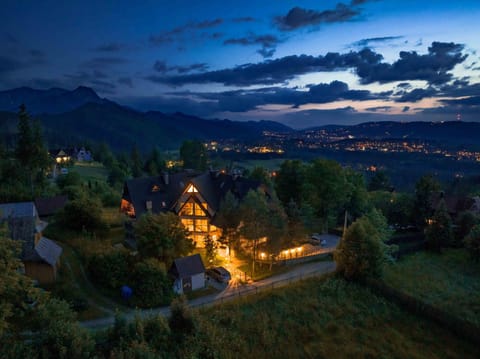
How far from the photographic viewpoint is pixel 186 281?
1044 inches

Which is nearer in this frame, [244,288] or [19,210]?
[244,288]

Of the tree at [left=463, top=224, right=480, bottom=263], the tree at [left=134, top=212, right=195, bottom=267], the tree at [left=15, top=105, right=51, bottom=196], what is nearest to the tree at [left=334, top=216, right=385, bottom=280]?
the tree at [left=463, top=224, right=480, bottom=263]

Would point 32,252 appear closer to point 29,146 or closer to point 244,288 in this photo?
point 244,288

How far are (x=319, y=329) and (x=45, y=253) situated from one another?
22085 mm

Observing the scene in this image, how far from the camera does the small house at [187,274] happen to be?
86.1 feet

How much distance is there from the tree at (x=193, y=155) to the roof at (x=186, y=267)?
201 feet

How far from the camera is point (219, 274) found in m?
29.4

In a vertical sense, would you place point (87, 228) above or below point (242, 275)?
above

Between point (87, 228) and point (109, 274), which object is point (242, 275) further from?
point (87, 228)

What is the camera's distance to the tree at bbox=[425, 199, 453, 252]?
38.1m

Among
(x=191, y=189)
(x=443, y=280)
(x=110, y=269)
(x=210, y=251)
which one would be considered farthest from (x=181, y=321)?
(x=443, y=280)

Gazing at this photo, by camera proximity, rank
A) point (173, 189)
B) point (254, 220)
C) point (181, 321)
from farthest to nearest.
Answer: point (173, 189) < point (254, 220) < point (181, 321)

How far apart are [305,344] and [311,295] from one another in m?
5.50

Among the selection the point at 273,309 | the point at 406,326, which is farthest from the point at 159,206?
the point at 406,326
